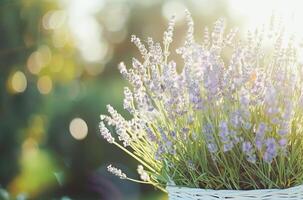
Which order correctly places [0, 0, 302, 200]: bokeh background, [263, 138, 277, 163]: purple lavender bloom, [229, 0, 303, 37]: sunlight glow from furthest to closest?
[0, 0, 302, 200]: bokeh background → [229, 0, 303, 37]: sunlight glow → [263, 138, 277, 163]: purple lavender bloom

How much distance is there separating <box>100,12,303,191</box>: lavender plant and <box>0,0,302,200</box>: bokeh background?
2896 millimetres

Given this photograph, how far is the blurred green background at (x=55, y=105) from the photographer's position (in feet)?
14.0

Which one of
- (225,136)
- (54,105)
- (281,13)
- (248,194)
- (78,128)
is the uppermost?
(54,105)

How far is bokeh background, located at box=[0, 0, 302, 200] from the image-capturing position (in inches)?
168

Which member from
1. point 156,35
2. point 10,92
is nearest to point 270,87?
point 10,92

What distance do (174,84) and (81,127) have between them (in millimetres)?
3415

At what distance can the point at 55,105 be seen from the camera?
4.66m

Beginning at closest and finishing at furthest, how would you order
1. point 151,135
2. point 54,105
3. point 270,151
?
point 270,151 < point 151,135 < point 54,105

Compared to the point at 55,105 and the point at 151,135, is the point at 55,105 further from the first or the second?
the point at 151,135

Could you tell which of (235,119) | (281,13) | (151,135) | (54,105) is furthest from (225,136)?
(54,105)

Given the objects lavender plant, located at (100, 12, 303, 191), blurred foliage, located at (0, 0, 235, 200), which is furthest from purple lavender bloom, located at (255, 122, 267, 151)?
blurred foliage, located at (0, 0, 235, 200)

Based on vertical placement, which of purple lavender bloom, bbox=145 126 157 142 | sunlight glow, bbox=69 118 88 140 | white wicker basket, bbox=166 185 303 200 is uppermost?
sunlight glow, bbox=69 118 88 140

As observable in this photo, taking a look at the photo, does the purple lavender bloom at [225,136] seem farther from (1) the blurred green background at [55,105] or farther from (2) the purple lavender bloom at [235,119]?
(1) the blurred green background at [55,105]

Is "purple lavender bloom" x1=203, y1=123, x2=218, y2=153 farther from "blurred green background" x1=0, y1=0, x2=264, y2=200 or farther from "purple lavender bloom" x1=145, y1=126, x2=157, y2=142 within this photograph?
"blurred green background" x1=0, y1=0, x2=264, y2=200
